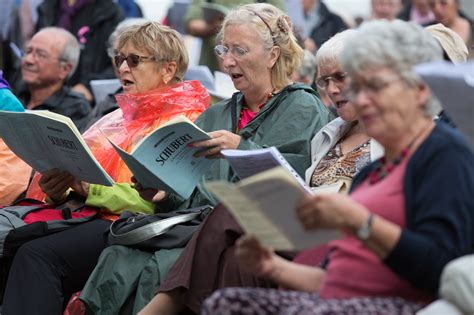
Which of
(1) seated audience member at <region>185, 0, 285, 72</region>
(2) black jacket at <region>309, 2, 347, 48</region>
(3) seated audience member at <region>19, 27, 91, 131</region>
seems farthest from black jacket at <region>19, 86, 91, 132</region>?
(2) black jacket at <region>309, 2, 347, 48</region>

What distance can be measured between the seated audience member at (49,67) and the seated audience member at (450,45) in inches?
131

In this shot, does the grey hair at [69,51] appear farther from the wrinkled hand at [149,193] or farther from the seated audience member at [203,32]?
the wrinkled hand at [149,193]

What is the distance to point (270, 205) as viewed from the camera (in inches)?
128

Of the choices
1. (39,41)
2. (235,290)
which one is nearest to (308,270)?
(235,290)

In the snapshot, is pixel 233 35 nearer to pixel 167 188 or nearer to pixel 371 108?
pixel 167 188

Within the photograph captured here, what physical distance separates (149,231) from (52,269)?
559mm

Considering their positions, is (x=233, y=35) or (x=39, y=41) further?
(x=39, y=41)

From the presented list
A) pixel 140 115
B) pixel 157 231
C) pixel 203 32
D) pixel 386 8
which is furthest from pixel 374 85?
pixel 386 8

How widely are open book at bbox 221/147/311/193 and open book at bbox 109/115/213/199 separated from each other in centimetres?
34

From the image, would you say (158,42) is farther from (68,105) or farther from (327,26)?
(327,26)

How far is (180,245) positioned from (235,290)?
160cm

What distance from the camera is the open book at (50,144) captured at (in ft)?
16.2

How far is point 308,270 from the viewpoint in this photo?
11.7 ft

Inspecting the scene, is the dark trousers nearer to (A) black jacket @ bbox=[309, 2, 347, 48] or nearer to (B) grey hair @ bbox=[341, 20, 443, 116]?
(B) grey hair @ bbox=[341, 20, 443, 116]
